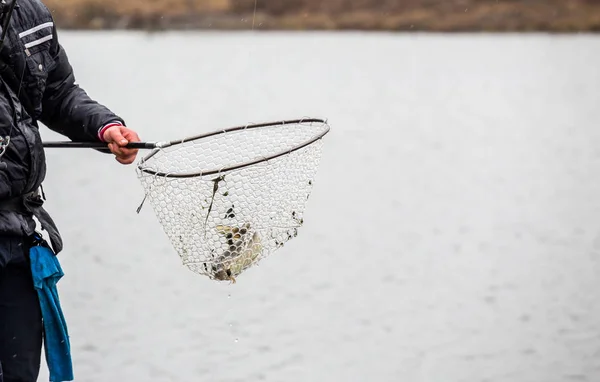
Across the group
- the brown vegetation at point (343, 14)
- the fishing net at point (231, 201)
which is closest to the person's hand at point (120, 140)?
the fishing net at point (231, 201)

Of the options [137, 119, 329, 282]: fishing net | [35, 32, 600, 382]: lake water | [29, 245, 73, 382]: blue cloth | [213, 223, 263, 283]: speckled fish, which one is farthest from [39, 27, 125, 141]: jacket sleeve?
A: [35, 32, 600, 382]: lake water

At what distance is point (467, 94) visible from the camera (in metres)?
26.3

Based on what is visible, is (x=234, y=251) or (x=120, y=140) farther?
(x=234, y=251)

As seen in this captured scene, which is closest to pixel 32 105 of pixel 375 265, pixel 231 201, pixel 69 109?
pixel 69 109

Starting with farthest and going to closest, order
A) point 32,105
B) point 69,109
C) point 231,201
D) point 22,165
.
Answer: point 231,201, point 69,109, point 32,105, point 22,165

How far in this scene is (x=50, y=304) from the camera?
3.03 m

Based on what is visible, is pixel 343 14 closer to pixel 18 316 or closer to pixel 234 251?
pixel 234 251

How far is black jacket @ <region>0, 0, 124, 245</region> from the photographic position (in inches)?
114

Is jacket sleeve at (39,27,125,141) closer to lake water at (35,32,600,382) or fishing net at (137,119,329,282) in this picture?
fishing net at (137,119,329,282)

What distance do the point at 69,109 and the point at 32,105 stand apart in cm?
19

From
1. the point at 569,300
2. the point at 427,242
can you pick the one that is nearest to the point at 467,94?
the point at 427,242

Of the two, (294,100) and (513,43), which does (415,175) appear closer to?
(294,100)

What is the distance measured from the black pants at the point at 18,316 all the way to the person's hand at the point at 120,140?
1.31 feet

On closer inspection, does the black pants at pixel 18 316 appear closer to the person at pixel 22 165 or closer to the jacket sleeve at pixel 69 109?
the person at pixel 22 165
